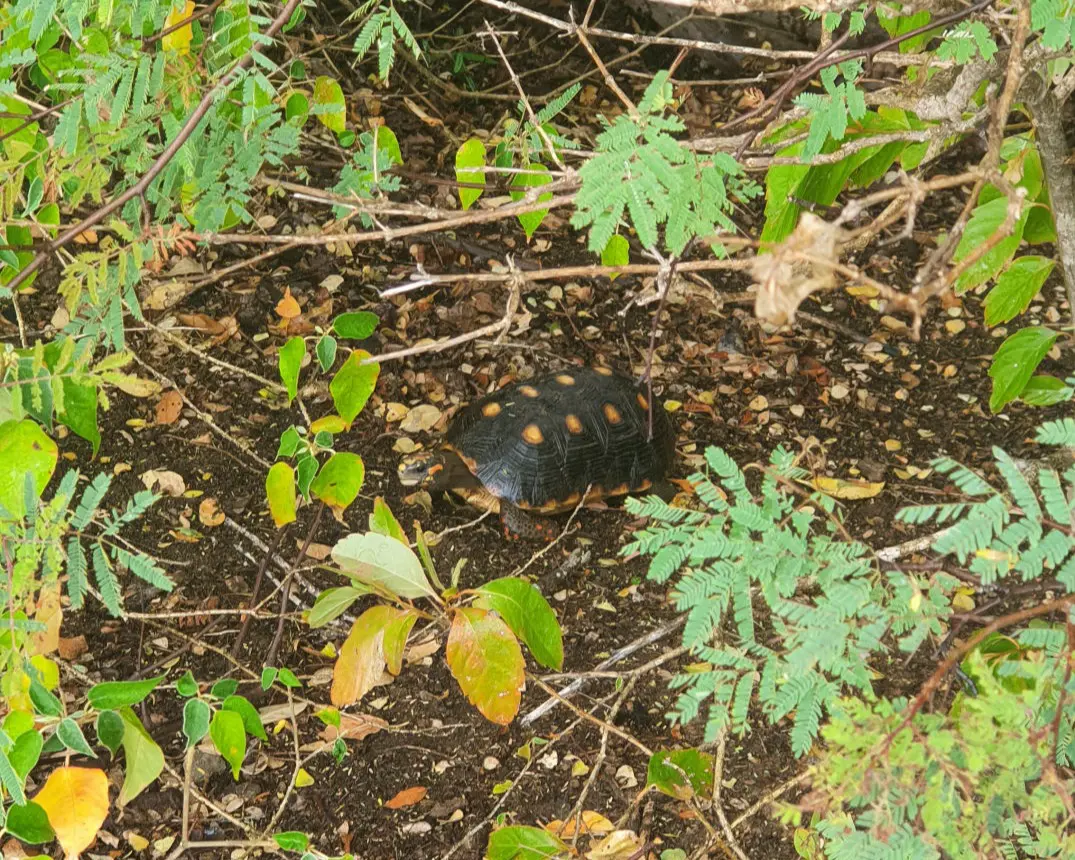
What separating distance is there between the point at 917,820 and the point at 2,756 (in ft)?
4.16

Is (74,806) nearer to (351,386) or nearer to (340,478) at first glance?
(340,478)

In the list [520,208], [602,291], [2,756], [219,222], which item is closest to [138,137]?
[219,222]

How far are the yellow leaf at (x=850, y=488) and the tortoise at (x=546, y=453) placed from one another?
48cm

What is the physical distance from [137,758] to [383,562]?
0.52 m

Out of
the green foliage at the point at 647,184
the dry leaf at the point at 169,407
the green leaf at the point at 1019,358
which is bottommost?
the dry leaf at the point at 169,407

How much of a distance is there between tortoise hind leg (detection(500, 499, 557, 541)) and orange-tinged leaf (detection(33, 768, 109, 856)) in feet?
5.09

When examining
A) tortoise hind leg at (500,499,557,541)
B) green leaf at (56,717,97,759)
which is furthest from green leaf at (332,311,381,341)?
tortoise hind leg at (500,499,557,541)

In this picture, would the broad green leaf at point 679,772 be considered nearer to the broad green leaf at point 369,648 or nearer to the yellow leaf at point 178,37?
A: the broad green leaf at point 369,648

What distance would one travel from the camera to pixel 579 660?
2613mm

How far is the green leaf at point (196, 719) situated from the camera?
1800mm

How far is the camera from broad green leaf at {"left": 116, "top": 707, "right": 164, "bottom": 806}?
1.76m

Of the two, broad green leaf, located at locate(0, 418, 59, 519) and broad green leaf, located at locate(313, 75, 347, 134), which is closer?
broad green leaf, located at locate(0, 418, 59, 519)

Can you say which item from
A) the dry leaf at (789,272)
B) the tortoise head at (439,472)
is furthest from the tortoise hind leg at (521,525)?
the dry leaf at (789,272)

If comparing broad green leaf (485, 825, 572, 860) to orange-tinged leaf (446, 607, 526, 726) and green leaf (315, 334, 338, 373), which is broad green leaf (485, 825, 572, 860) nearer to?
orange-tinged leaf (446, 607, 526, 726)
